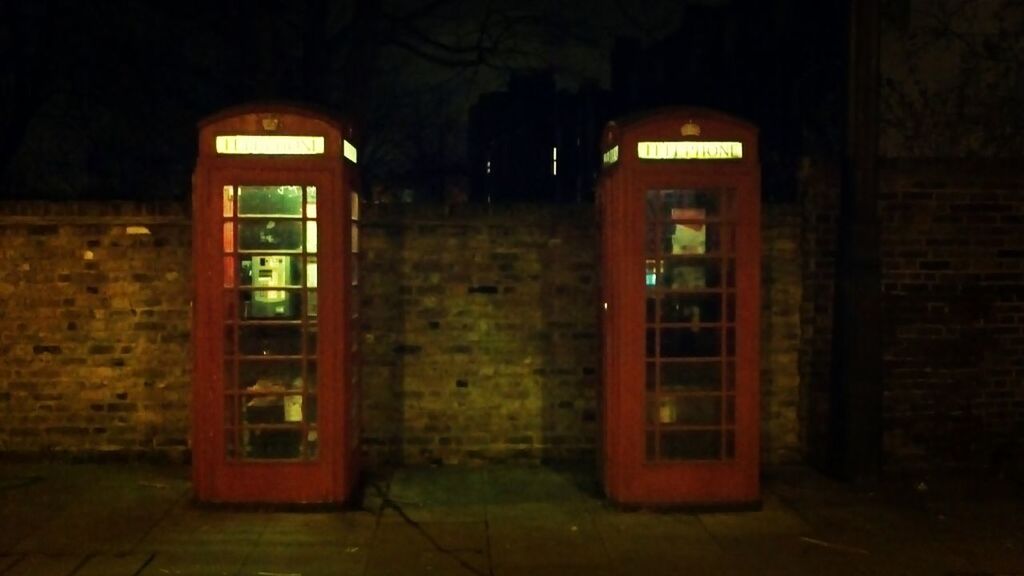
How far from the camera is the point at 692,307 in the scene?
820cm

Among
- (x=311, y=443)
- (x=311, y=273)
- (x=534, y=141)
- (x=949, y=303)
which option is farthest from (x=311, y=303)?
(x=534, y=141)

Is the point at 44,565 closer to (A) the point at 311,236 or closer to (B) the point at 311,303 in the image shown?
(B) the point at 311,303

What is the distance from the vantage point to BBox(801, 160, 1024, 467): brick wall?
30.8 feet

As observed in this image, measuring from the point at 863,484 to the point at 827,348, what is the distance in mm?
1165

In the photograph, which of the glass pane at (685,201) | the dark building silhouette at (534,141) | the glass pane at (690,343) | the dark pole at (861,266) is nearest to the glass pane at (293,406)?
the glass pane at (690,343)

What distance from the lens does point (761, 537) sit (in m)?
7.59

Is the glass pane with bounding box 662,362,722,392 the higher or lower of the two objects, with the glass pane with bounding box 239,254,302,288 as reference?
lower

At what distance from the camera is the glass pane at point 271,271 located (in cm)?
799

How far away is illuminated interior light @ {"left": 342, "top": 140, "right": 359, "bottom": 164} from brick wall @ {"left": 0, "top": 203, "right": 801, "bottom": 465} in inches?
37.1

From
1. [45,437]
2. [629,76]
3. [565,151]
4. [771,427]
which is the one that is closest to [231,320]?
[45,437]

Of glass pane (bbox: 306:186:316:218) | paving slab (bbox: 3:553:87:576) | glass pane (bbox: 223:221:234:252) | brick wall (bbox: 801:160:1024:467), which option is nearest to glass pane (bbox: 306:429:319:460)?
glass pane (bbox: 223:221:234:252)

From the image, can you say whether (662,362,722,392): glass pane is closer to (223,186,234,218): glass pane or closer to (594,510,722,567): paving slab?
(594,510,722,567): paving slab

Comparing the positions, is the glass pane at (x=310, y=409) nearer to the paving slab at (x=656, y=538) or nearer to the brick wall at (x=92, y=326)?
the brick wall at (x=92, y=326)

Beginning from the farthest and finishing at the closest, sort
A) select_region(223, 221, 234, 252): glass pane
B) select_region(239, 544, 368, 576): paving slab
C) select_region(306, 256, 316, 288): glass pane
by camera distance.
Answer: select_region(306, 256, 316, 288): glass pane
select_region(223, 221, 234, 252): glass pane
select_region(239, 544, 368, 576): paving slab
